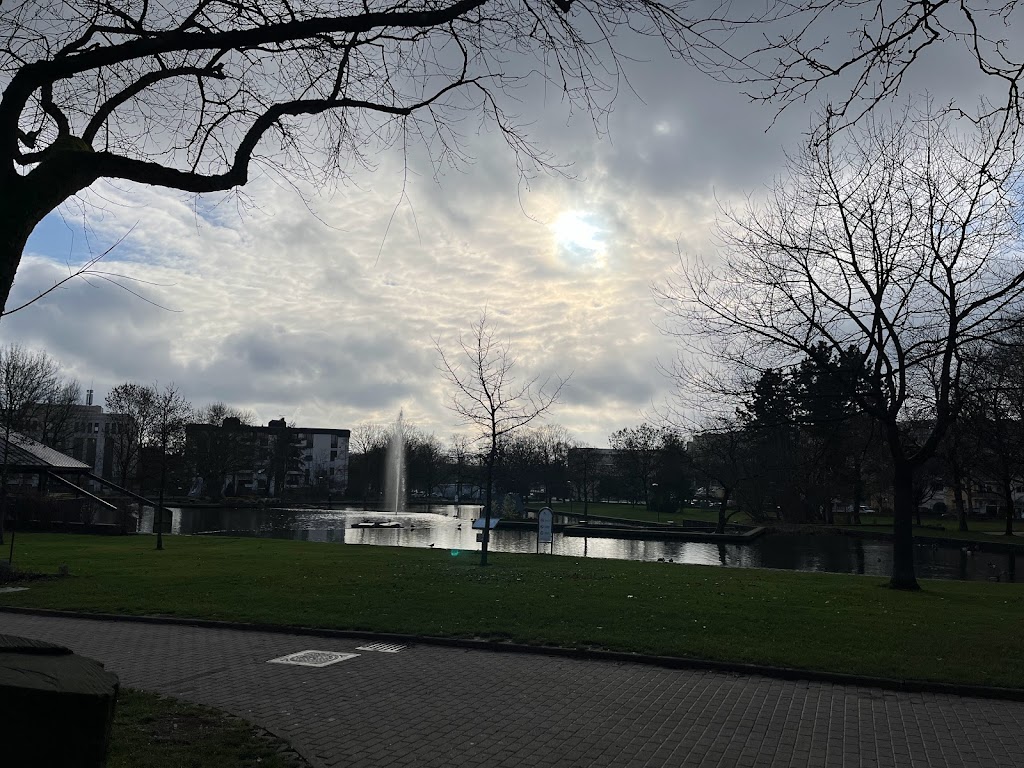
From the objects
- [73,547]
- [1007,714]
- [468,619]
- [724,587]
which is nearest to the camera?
[1007,714]

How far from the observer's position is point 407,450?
97.6 m

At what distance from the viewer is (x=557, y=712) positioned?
23.4 feet

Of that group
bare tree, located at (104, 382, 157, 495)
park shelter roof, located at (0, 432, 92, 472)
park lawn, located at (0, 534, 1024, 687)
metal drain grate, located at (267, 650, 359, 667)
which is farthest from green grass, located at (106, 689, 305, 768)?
bare tree, located at (104, 382, 157, 495)

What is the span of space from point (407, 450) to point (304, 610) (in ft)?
283

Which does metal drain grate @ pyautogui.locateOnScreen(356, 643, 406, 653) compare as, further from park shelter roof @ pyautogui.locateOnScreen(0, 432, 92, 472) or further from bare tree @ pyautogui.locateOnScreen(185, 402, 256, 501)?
bare tree @ pyautogui.locateOnScreen(185, 402, 256, 501)

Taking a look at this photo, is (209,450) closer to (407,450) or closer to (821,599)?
(407,450)

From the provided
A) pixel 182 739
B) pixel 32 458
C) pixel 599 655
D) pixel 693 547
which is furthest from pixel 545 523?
pixel 182 739

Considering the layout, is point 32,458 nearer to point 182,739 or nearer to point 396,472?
point 182,739

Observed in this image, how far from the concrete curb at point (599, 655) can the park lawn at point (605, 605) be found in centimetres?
18

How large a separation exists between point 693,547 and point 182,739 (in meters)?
32.6

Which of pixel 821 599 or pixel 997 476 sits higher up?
pixel 997 476

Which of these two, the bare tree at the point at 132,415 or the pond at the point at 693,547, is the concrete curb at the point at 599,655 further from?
the bare tree at the point at 132,415

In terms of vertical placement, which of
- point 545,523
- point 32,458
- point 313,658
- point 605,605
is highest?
point 32,458

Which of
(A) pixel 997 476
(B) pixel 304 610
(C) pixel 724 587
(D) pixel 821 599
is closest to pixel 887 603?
(D) pixel 821 599
